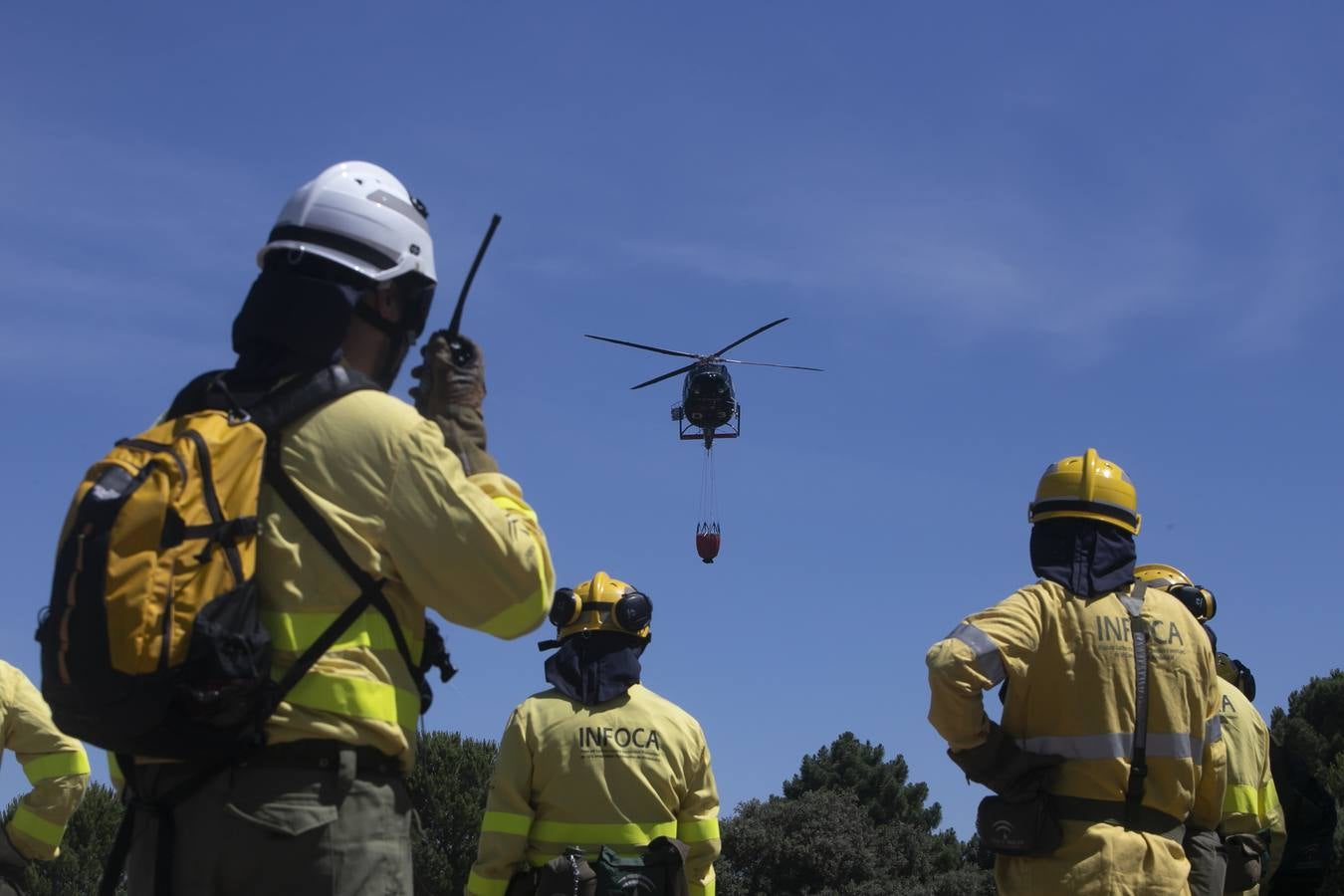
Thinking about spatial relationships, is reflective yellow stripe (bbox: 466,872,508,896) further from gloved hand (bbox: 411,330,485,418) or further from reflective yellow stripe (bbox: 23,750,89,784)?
gloved hand (bbox: 411,330,485,418)

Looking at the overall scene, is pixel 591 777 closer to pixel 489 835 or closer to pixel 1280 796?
pixel 489 835

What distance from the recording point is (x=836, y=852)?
176 ft

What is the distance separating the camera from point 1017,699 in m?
7.02

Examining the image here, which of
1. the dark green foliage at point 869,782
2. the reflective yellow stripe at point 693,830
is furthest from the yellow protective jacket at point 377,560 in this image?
the dark green foliage at point 869,782

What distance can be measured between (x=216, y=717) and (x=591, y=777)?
19.1 feet

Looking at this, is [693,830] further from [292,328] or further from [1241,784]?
[292,328]

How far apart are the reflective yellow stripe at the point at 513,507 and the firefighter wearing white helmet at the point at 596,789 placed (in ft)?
17.0

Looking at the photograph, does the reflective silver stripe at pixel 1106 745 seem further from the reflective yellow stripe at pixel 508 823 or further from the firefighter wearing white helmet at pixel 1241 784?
the reflective yellow stripe at pixel 508 823

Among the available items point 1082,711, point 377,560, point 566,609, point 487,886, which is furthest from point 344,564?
point 566,609

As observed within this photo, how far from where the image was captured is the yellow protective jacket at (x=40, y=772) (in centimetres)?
1098

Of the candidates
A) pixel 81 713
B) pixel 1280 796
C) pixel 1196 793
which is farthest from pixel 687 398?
pixel 81 713

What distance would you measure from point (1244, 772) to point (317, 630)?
7.49 m

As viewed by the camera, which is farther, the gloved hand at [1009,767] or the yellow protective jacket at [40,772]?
the yellow protective jacket at [40,772]

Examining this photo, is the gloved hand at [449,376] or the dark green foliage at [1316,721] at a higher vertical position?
the dark green foliage at [1316,721]
